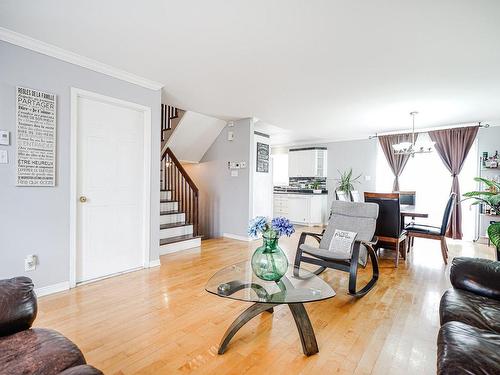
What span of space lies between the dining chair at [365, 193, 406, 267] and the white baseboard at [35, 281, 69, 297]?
391 centimetres

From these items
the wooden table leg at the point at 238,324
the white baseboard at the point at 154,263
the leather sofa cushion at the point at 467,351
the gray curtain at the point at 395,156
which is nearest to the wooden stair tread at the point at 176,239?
the white baseboard at the point at 154,263

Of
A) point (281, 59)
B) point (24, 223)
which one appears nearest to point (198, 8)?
point (281, 59)

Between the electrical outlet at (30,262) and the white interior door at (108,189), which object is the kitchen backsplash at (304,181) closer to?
the white interior door at (108,189)

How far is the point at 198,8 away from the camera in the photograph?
76.2 inches

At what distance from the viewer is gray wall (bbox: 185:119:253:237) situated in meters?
5.04

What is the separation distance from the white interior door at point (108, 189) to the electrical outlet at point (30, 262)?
0.39m

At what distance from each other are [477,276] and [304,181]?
19.8 ft

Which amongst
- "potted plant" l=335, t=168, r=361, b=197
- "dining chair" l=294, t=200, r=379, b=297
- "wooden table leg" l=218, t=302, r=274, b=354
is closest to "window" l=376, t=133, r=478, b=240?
"potted plant" l=335, t=168, r=361, b=197

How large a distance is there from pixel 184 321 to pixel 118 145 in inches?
85.8

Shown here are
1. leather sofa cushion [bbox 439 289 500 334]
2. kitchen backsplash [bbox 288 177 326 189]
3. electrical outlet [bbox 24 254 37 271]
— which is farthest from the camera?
kitchen backsplash [bbox 288 177 326 189]

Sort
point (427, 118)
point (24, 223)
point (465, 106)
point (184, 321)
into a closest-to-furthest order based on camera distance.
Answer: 1. point (184, 321)
2. point (24, 223)
3. point (465, 106)
4. point (427, 118)

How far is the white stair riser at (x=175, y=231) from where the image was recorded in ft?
14.2

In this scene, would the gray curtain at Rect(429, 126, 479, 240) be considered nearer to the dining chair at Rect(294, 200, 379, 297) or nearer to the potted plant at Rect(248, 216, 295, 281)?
the dining chair at Rect(294, 200, 379, 297)

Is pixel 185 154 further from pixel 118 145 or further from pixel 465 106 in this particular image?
pixel 465 106
